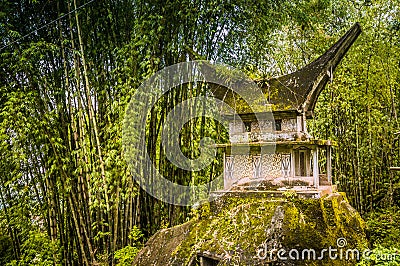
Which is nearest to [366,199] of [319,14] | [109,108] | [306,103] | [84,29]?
[319,14]

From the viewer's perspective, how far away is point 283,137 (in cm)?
338

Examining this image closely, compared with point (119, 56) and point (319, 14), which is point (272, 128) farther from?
point (319, 14)

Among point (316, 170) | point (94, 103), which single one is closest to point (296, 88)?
point (316, 170)

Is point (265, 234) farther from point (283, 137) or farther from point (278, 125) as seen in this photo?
point (278, 125)

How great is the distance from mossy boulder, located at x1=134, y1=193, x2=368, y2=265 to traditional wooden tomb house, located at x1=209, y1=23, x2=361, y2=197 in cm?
19

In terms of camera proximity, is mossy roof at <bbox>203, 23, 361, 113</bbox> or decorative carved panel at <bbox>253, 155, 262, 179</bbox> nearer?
mossy roof at <bbox>203, 23, 361, 113</bbox>

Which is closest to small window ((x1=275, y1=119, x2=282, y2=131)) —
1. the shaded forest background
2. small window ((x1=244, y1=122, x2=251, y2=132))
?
small window ((x1=244, y1=122, x2=251, y2=132))

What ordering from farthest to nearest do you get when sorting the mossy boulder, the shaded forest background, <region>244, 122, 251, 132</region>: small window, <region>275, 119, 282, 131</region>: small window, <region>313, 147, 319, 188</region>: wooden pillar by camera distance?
the shaded forest background, <region>244, 122, 251, 132</region>: small window, <region>275, 119, 282, 131</region>: small window, <region>313, 147, 319, 188</region>: wooden pillar, the mossy boulder

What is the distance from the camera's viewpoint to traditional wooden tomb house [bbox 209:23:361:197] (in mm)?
3352

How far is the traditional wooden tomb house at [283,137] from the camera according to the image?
3352mm

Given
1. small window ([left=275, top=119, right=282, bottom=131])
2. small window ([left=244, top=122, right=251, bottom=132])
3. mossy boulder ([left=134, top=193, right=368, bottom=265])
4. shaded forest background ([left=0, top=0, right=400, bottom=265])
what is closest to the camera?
mossy boulder ([left=134, top=193, right=368, bottom=265])

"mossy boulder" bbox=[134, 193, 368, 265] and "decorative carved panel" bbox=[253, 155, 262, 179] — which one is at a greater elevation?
"decorative carved panel" bbox=[253, 155, 262, 179]

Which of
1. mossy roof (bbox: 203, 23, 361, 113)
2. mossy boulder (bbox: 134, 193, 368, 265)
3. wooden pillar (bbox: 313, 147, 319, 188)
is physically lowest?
mossy boulder (bbox: 134, 193, 368, 265)

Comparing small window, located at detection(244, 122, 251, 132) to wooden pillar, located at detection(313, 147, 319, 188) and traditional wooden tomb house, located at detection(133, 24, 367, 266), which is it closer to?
traditional wooden tomb house, located at detection(133, 24, 367, 266)
